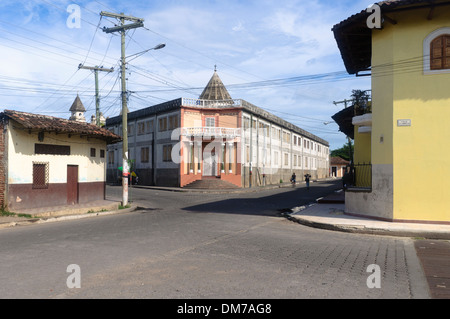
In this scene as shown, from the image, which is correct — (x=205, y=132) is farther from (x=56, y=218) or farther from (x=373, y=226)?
(x=373, y=226)

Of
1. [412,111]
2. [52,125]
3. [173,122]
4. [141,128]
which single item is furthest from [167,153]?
[412,111]

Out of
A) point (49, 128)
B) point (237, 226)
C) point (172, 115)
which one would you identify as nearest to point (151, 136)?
point (172, 115)

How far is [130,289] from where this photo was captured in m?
5.09

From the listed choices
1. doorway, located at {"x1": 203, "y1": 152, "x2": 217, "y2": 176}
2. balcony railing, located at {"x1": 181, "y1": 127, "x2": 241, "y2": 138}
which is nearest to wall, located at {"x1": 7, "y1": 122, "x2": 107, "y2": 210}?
balcony railing, located at {"x1": 181, "y1": 127, "x2": 241, "y2": 138}

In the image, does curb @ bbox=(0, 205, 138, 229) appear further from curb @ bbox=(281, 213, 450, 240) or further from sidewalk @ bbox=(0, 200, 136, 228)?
curb @ bbox=(281, 213, 450, 240)

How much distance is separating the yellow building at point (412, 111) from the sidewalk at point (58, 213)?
449 inches

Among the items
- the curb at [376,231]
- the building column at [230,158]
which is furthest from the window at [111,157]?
the curb at [376,231]

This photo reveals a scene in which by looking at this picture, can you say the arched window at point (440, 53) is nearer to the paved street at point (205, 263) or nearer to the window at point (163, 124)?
the paved street at point (205, 263)

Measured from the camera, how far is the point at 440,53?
37.3 ft

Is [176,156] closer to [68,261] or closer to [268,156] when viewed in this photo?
[268,156]

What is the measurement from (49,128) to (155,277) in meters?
11.9

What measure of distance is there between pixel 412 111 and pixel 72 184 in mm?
15180

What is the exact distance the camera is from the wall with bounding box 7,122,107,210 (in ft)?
48.2

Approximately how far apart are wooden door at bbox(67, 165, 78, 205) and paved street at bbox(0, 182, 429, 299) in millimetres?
6547
